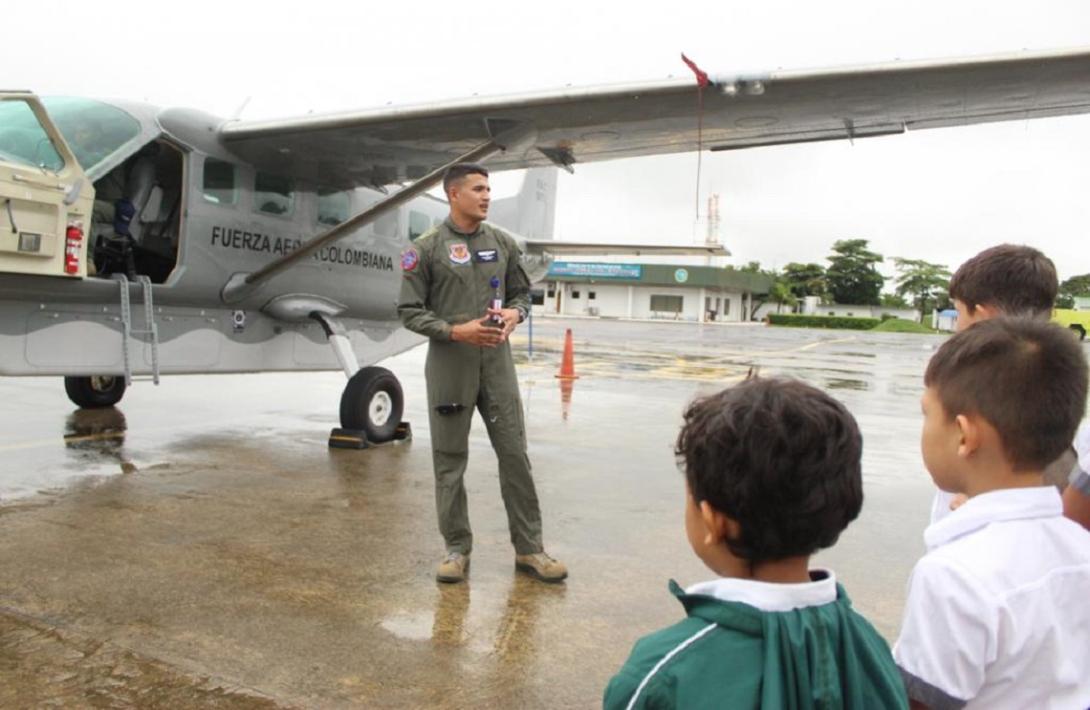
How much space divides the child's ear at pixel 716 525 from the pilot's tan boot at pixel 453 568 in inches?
118

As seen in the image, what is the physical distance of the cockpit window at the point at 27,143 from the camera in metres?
5.66

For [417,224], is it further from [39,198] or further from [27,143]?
[39,198]

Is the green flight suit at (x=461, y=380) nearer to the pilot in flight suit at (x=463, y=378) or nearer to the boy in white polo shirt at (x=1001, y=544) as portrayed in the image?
the pilot in flight suit at (x=463, y=378)

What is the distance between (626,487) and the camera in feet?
21.1

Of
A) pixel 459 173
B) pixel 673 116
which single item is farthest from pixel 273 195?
pixel 459 173

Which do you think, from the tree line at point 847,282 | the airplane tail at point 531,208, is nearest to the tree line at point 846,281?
the tree line at point 847,282

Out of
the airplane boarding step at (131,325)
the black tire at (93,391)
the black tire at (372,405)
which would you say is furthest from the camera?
the black tire at (93,391)

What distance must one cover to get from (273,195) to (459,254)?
4214 mm

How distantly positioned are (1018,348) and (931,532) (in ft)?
1.22

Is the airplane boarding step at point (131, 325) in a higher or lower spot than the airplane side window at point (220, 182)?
lower

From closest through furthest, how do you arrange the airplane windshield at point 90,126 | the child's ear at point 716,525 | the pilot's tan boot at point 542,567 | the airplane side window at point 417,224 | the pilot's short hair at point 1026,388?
the child's ear at point 716,525 < the pilot's short hair at point 1026,388 < the pilot's tan boot at point 542,567 < the airplane windshield at point 90,126 < the airplane side window at point 417,224

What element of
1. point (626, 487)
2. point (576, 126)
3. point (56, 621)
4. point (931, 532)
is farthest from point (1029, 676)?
point (576, 126)

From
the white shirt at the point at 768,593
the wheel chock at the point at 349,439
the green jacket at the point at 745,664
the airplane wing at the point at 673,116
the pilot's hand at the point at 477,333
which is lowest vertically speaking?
the wheel chock at the point at 349,439

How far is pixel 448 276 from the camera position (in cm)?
430
